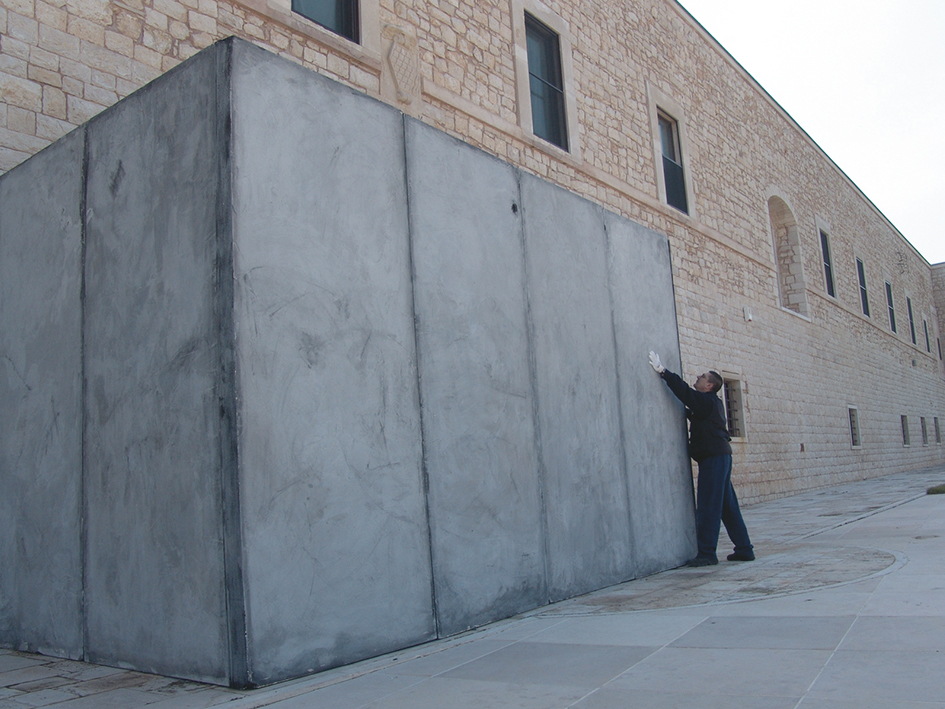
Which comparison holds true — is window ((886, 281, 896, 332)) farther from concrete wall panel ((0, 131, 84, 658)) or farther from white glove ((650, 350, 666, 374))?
concrete wall panel ((0, 131, 84, 658))

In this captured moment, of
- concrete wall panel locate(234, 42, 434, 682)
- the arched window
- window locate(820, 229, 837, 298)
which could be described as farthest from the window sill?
window locate(820, 229, 837, 298)

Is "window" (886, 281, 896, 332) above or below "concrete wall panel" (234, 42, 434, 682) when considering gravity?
above

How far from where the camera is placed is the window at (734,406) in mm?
13312

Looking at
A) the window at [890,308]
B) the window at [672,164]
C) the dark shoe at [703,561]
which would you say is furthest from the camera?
the window at [890,308]

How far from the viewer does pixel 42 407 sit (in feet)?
13.9

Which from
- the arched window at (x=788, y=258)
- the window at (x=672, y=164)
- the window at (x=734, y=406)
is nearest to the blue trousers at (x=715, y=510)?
the window at (x=672, y=164)

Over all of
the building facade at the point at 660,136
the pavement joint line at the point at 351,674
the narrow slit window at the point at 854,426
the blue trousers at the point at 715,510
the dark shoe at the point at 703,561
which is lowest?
the dark shoe at the point at 703,561

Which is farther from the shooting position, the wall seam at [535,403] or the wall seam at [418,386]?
the wall seam at [535,403]

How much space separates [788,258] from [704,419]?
13.5 m

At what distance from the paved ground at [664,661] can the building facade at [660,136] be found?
3738mm

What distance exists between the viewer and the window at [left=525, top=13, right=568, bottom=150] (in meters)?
9.84

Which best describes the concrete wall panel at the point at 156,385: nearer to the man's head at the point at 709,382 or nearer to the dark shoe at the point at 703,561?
the dark shoe at the point at 703,561

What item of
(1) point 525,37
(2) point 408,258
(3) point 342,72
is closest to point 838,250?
(1) point 525,37

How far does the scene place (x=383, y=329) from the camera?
3.80 metres
